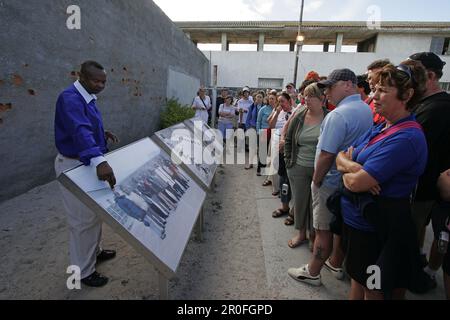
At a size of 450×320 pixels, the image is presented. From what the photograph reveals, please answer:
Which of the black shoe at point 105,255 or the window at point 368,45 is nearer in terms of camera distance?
the black shoe at point 105,255

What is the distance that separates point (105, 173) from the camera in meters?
1.77

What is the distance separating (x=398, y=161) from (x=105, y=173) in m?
1.77

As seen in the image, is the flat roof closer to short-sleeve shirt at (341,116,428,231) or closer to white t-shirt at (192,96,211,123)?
white t-shirt at (192,96,211,123)

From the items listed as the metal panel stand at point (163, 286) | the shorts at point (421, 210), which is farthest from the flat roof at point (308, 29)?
the metal panel stand at point (163, 286)

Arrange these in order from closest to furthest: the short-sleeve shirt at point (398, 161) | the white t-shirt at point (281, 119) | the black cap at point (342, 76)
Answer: the short-sleeve shirt at point (398, 161), the black cap at point (342, 76), the white t-shirt at point (281, 119)

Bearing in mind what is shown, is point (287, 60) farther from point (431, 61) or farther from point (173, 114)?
point (431, 61)

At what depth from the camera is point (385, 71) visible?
156 cm

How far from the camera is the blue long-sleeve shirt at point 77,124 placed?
6.15ft

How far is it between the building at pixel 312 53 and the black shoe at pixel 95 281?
63.4 ft

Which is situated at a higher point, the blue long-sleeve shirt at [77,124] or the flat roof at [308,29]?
the flat roof at [308,29]

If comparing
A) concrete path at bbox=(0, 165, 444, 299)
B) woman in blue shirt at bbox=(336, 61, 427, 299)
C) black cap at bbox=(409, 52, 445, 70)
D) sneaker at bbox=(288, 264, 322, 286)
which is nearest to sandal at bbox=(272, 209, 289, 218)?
concrete path at bbox=(0, 165, 444, 299)

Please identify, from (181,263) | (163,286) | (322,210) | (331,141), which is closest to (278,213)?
(322,210)

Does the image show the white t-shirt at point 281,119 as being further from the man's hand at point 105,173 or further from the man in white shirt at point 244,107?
the man in white shirt at point 244,107

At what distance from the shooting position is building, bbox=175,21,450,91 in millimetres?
19562
